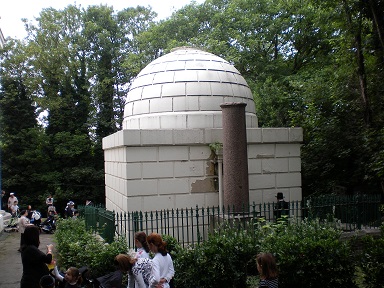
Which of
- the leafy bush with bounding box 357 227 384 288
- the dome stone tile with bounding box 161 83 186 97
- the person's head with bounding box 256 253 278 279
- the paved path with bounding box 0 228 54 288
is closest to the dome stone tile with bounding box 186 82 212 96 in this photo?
the dome stone tile with bounding box 161 83 186 97

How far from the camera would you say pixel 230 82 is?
14141 mm

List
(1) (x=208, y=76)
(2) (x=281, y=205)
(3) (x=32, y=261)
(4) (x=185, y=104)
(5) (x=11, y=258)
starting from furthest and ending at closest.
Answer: (1) (x=208, y=76)
(4) (x=185, y=104)
(5) (x=11, y=258)
(2) (x=281, y=205)
(3) (x=32, y=261)

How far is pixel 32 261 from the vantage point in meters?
6.43

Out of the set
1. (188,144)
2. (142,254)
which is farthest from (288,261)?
(188,144)

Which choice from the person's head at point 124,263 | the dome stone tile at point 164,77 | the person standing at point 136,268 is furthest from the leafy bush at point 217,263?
the dome stone tile at point 164,77

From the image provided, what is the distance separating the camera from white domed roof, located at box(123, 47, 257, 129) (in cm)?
1323

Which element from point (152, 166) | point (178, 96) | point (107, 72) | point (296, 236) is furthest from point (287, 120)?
point (107, 72)

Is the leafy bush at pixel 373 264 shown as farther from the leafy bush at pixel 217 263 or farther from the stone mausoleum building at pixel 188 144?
the stone mausoleum building at pixel 188 144

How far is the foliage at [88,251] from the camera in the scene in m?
8.80

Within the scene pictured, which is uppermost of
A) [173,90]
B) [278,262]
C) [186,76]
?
[186,76]

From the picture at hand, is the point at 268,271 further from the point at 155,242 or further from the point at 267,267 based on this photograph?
the point at 155,242

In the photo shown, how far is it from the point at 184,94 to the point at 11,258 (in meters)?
7.16

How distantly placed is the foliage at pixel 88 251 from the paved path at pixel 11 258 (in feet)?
3.71

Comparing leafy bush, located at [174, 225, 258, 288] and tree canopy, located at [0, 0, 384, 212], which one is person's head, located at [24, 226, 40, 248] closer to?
leafy bush, located at [174, 225, 258, 288]
